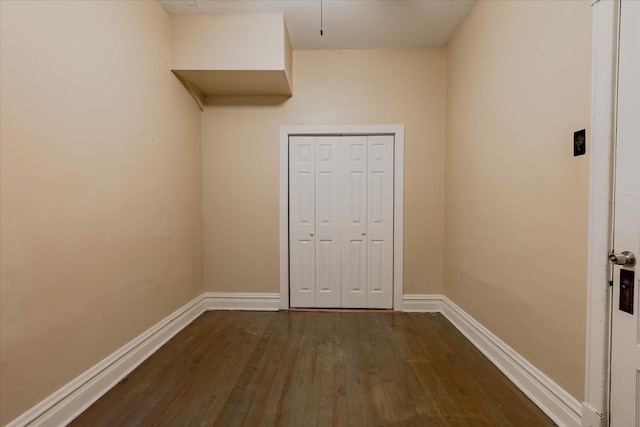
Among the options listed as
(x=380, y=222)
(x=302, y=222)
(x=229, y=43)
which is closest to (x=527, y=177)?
(x=380, y=222)

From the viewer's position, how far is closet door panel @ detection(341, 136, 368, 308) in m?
3.15

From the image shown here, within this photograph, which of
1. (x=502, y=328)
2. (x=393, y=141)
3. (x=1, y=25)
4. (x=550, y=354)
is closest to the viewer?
(x=1, y=25)

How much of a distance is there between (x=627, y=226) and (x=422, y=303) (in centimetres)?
214

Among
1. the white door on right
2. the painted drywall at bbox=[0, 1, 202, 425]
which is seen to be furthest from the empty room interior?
the white door on right

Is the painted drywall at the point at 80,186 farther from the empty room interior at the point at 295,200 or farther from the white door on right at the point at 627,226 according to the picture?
the white door on right at the point at 627,226

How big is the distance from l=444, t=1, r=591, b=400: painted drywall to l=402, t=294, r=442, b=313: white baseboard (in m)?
0.44

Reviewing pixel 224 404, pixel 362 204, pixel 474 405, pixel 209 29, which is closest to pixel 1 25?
pixel 209 29

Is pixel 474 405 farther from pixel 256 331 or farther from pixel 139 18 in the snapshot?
pixel 139 18

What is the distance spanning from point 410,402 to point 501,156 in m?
1.79

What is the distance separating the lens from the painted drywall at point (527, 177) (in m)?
1.44

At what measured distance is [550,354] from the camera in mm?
1592

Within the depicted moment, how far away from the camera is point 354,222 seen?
319 centimetres

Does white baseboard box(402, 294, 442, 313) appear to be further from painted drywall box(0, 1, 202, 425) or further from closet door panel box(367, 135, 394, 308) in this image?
painted drywall box(0, 1, 202, 425)

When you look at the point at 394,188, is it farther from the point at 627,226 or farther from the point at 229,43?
the point at 229,43
